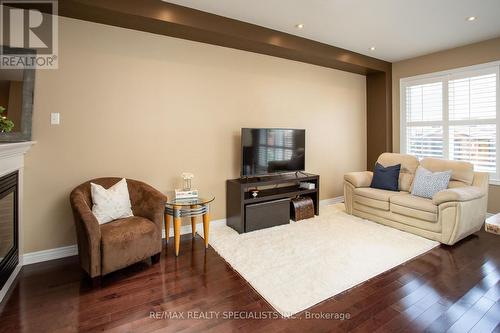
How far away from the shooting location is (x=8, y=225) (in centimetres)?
237

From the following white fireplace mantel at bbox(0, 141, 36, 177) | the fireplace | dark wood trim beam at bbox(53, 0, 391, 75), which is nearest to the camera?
white fireplace mantel at bbox(0, 141, 36, 177)

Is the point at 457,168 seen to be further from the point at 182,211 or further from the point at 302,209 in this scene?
the point at 182,211

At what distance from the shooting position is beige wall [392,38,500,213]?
410 centimetres

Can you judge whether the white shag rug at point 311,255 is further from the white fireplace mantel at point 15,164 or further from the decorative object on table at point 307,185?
the white fireplace mantel at point 15,164

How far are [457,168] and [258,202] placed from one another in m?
2.76

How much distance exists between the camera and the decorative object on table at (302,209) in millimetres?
4109

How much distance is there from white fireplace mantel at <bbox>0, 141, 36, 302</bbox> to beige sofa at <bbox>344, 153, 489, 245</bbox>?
4170 millimetres

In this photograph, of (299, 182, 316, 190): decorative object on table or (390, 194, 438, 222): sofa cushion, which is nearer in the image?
(390, 194, 438, 222): sofa cushion

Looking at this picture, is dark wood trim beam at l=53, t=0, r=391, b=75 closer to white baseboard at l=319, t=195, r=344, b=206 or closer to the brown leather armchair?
the brown leather armchair

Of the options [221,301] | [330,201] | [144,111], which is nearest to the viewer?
[221,301]

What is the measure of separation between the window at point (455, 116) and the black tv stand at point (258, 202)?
2.53 metres

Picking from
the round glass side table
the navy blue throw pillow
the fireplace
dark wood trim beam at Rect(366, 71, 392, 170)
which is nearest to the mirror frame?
the fireplace

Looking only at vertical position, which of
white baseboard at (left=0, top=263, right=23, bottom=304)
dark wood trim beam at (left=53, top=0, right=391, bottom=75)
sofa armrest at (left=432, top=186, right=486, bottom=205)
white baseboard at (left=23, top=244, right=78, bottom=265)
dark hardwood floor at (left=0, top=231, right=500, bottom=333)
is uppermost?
dark wood trim beam at (left=53, top=0, right=391, bottom=75)

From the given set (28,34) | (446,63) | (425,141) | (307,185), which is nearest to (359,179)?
(307,185)
